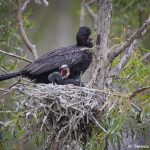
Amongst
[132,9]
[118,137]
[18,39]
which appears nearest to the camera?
[118,137]

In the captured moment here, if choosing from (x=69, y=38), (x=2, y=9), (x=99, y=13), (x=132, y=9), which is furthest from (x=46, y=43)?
(x=99, y=13)

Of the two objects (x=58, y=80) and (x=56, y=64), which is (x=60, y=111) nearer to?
(x=58, y=80)

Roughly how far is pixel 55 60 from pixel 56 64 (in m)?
0.05

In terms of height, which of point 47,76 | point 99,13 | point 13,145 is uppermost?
point 99,13

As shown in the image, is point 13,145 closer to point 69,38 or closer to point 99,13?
point 99,13

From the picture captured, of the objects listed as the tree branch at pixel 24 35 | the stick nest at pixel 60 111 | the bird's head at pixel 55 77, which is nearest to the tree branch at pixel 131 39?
the stick nest at pixel 60 111

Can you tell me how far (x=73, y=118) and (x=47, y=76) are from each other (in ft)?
5.16

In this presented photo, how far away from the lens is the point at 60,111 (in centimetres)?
661

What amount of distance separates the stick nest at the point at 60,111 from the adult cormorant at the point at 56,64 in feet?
3.38

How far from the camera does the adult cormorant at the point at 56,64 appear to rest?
7.87 m

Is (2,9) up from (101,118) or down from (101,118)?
up

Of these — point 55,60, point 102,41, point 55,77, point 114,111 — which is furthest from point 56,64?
point 114,111

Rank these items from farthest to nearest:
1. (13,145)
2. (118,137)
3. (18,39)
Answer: (18,39)
(13,145)
(118,137)

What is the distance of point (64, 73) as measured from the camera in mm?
7879
